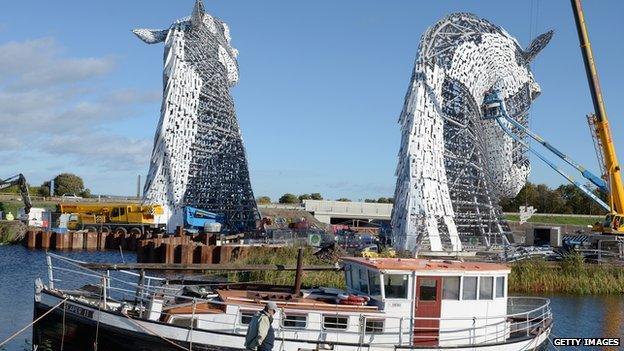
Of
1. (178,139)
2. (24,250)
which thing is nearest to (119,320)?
(24,250)

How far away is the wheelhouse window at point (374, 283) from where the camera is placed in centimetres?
2198

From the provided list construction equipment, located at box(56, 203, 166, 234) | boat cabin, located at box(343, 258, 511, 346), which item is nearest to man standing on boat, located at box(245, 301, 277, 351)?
boat cabin, located at box(343, 258, 511, 346)

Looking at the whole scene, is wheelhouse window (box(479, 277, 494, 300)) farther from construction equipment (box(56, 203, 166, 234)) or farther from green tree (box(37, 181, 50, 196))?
green tree (box(37, 181, 50, 196))

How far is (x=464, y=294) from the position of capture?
22219 mm

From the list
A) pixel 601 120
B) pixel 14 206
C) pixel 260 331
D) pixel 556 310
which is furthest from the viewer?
pixel 14 206

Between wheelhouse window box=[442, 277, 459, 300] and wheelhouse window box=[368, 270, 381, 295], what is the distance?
70.7 inches

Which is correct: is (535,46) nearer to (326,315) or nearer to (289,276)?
(289,276)

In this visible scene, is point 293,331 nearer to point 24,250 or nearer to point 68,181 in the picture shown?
point 24,250

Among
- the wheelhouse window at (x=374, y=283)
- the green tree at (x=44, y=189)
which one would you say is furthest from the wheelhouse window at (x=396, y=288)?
the green tree at (x=44, y=189)

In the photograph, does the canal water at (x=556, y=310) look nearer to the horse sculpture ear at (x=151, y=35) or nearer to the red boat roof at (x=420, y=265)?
the red boat roof at (x=420, y=265)

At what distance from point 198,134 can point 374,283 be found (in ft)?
175

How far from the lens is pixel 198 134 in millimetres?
73688

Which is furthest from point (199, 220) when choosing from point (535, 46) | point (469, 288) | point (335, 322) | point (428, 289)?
point (428, 289)

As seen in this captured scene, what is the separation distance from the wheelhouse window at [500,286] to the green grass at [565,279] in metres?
19.7
